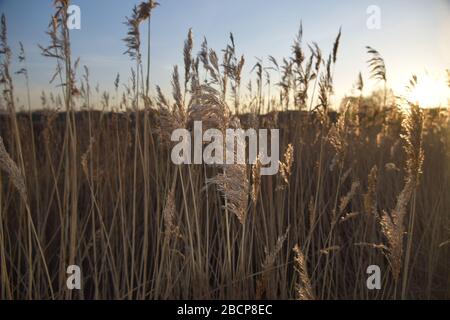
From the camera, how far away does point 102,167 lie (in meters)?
2.44

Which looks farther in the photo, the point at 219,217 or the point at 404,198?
the point at 219,217

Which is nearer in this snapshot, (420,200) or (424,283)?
(424,283)

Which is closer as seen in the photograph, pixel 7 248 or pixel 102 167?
pixel 7 248

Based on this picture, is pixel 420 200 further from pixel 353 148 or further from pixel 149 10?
pixel 149 10

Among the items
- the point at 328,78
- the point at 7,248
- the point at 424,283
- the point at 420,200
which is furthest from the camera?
the point at 420,200

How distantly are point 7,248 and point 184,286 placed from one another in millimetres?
1126

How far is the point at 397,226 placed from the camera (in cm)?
118

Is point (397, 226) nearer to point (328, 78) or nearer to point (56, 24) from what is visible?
point (328, 78)

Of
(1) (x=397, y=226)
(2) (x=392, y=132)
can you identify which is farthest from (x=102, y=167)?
(2) (x=392, y=132)

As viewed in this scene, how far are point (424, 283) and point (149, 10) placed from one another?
69.5 inches
